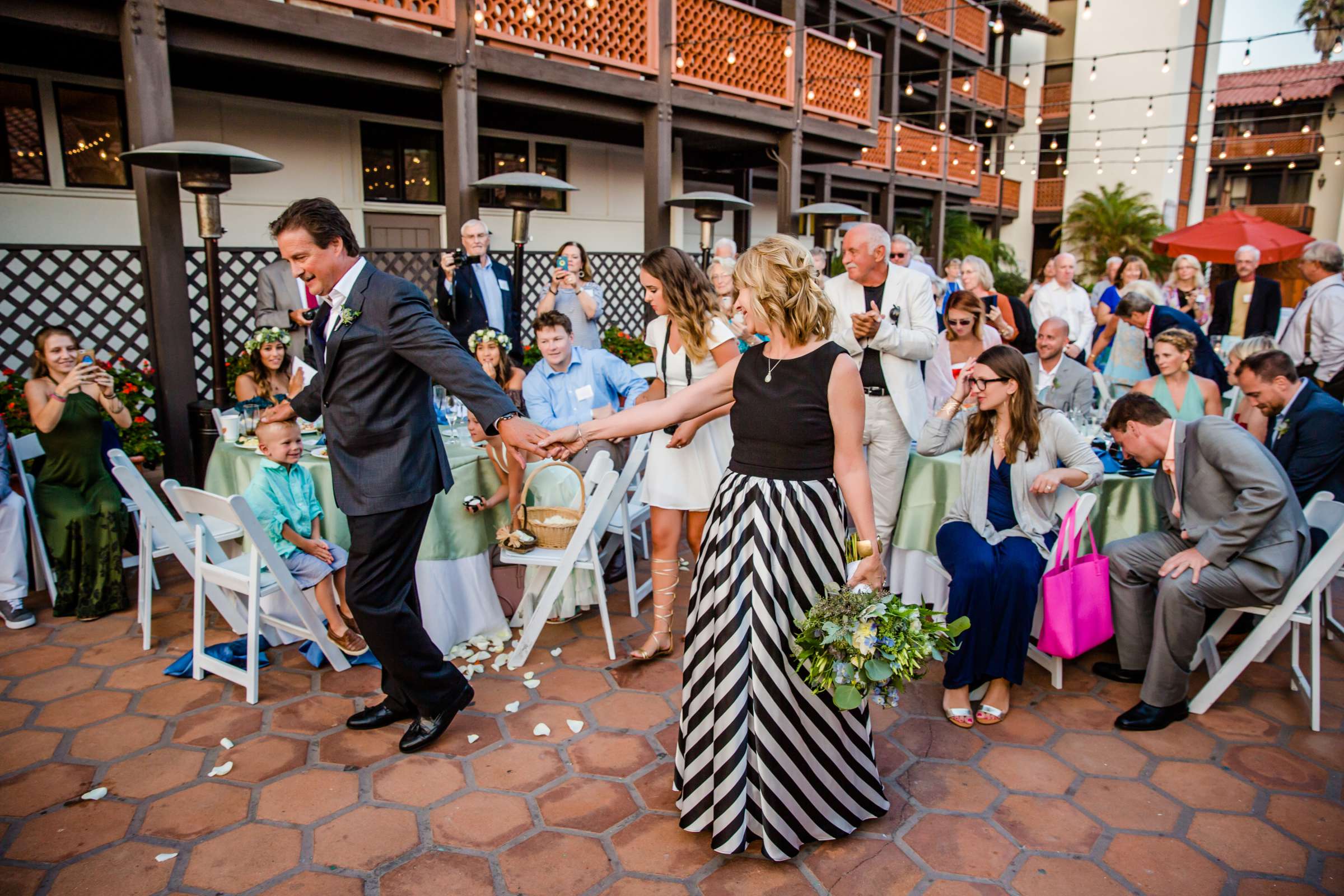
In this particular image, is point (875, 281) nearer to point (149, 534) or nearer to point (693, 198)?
point (149, 534)

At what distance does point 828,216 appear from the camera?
14180 mm

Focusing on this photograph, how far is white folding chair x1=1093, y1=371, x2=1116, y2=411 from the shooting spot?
559 cm

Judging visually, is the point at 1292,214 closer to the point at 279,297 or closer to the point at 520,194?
the point at 520,194

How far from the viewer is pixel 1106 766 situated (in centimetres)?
321

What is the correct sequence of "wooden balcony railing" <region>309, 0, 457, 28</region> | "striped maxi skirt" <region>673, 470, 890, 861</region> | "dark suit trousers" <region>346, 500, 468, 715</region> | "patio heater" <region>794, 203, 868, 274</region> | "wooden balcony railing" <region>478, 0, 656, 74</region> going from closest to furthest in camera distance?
1. "striped maxi skirt" <region>673, 470, 890, 861</region>
2. "dark suit trousers" <region>346, 500, 468, 715</region>
3. "wooden balcony railing" <region>309, 0, 457, 28</region>
4. "wooden balcony railing" <region>478, 0, 656, 74</region>
5. "patio heater" <region>794, 203, 868, 274</region>

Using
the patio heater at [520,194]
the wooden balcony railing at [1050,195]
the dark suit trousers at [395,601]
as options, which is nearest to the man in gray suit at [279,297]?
the patio heater at [520,194]

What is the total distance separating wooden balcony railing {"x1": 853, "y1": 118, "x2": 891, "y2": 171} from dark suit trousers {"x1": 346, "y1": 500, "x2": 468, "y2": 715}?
16.8 m

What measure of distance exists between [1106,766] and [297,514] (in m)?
3.67

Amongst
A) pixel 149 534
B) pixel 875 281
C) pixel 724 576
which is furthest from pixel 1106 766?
pixel 149 534

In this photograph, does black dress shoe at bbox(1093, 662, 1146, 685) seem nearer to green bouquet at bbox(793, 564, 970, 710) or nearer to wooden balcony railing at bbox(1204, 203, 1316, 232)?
green bouquet at bbox(793, 564, 970, 710)

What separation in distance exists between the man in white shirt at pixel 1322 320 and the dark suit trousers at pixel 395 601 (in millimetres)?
6789

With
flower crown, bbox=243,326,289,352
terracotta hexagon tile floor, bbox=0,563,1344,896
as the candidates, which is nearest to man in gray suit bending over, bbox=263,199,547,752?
terracotta hexagon tile floor, bbox=0,563,1344,896

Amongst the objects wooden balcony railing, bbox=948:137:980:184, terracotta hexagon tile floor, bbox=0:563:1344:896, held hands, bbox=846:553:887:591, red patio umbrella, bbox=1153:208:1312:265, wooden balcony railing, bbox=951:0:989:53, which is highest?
wooden balcony railing, bbox=951:0:989:53

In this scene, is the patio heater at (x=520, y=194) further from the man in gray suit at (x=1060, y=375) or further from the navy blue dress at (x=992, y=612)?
the navy blue dress at (x=992, y=612)
